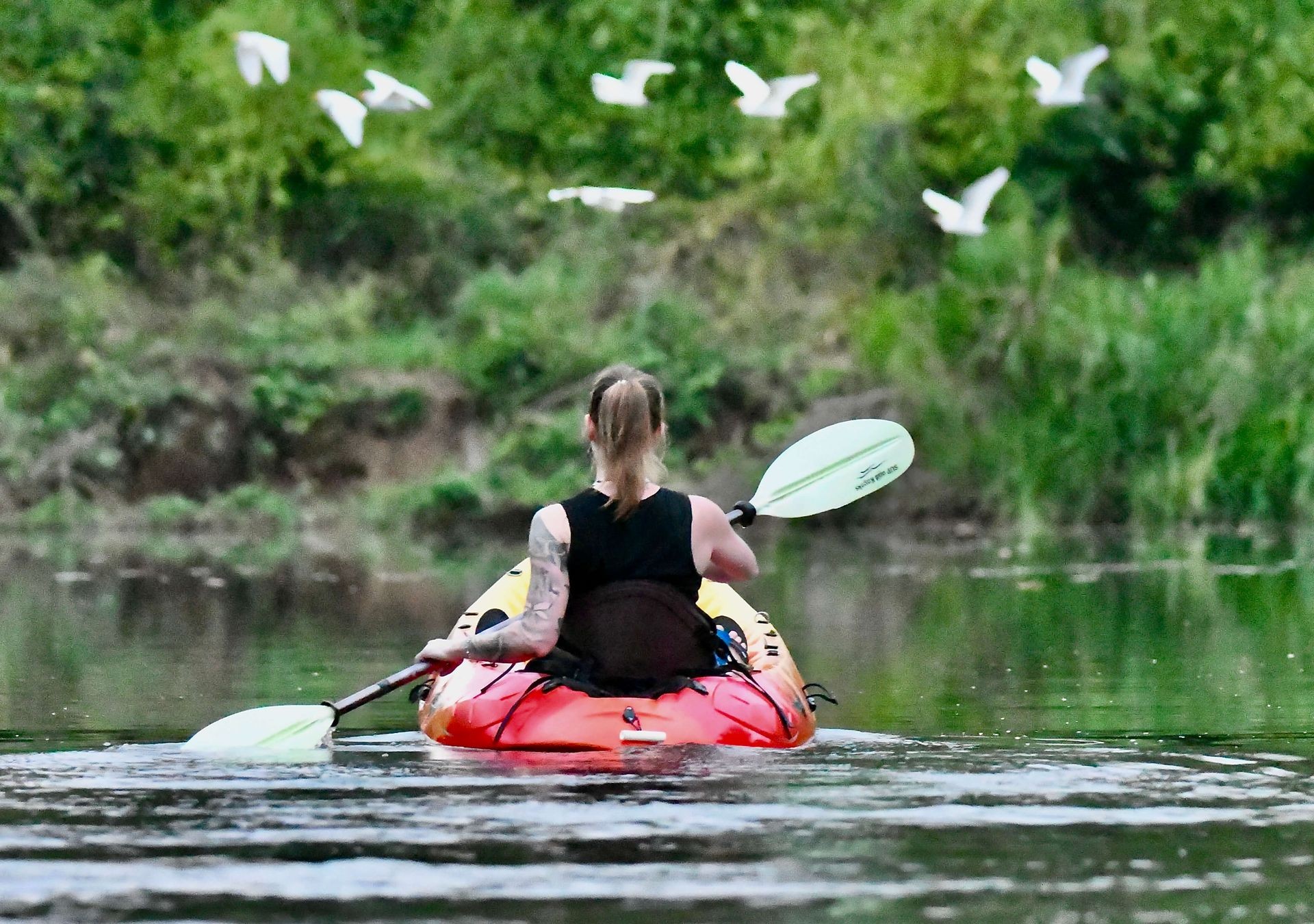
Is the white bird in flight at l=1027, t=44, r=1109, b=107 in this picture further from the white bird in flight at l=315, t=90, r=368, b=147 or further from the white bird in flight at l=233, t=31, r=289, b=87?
the white bird in flight at l=233, t=31, r=289, b=87

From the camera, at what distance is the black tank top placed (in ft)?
26.1

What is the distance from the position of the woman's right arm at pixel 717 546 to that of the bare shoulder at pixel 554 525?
1.30 feet

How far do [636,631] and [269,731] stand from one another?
1.24 metres

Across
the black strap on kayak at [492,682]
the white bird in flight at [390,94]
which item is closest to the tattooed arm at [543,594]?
the black strap on kayak at [492,682]

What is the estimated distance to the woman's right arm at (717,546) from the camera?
806 cm

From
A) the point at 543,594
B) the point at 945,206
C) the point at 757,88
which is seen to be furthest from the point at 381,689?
the point at 945,206

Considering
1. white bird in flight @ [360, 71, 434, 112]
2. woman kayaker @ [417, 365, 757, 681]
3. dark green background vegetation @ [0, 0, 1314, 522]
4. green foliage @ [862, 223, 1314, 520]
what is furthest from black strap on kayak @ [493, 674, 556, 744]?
dark green background vegetation @ [0, 0, 1314, 522]

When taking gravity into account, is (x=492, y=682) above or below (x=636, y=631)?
below

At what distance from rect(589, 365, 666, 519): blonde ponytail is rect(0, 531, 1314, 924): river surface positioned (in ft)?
2.61

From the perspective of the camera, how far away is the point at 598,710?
7973 mm

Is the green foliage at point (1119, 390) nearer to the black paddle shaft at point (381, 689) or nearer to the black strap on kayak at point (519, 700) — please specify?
the black paddle shaft at point (381, 689)

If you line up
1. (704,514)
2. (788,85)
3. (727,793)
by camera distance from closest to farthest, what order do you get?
(727,793)
(704,514)
(788,85)

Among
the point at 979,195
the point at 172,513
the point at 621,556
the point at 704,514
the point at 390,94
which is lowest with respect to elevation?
the point at 621,556

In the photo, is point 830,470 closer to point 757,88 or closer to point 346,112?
point 757,88
